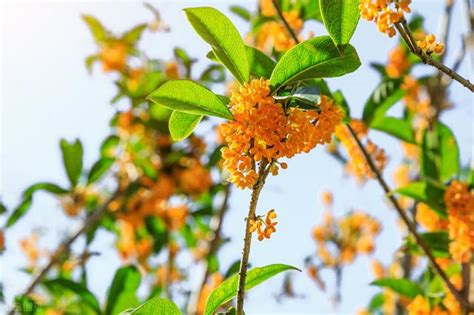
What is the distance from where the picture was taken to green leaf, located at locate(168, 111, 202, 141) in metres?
1.48

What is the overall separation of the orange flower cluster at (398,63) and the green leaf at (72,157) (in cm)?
199

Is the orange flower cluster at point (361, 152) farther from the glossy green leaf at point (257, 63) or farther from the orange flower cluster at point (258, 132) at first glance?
the orange flower cluster at point (258, 132)

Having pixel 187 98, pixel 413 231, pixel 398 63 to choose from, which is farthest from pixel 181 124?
pixel 398 63

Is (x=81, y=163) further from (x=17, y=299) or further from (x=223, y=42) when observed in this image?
(x=223, y=42)

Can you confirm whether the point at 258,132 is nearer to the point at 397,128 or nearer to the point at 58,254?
the point at 397,128

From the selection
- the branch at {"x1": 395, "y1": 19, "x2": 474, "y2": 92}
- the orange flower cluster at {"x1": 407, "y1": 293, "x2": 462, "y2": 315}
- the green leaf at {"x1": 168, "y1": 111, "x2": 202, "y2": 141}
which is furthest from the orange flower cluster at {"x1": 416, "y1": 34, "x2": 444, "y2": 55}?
the orange flower cluster at {"x1": 407, "y1": 293, "x2": 462, "y2": 315}

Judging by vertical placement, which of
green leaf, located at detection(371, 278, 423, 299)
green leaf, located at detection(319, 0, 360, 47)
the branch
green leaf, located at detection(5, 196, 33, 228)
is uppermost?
green leaf, located at detection(5, 196, 33, 228)

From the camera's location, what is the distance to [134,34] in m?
3.97

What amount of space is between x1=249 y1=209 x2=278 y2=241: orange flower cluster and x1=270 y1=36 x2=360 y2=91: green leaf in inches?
13.6

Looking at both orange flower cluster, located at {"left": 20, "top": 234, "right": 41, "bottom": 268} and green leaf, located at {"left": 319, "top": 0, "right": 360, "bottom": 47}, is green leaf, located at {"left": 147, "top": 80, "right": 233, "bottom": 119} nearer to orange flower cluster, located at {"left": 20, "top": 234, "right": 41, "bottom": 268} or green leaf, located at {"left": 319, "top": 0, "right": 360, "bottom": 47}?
green leaf, located at {"left": 319, "top": 0, "right": 360, "bottom": 47}

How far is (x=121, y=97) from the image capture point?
3641 millimetres

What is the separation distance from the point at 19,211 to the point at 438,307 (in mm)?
2145

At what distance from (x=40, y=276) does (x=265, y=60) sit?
152 centimetres

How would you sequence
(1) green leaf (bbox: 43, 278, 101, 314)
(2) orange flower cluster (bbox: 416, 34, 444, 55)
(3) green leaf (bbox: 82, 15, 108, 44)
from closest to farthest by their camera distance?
(2) orange flower cluster (bbox: 416, 34, 444, 55), (1) green leaf (bbox: 43, 278, 101, 314), (3) green leaf (bbox: 82, 15, 108, 44)
